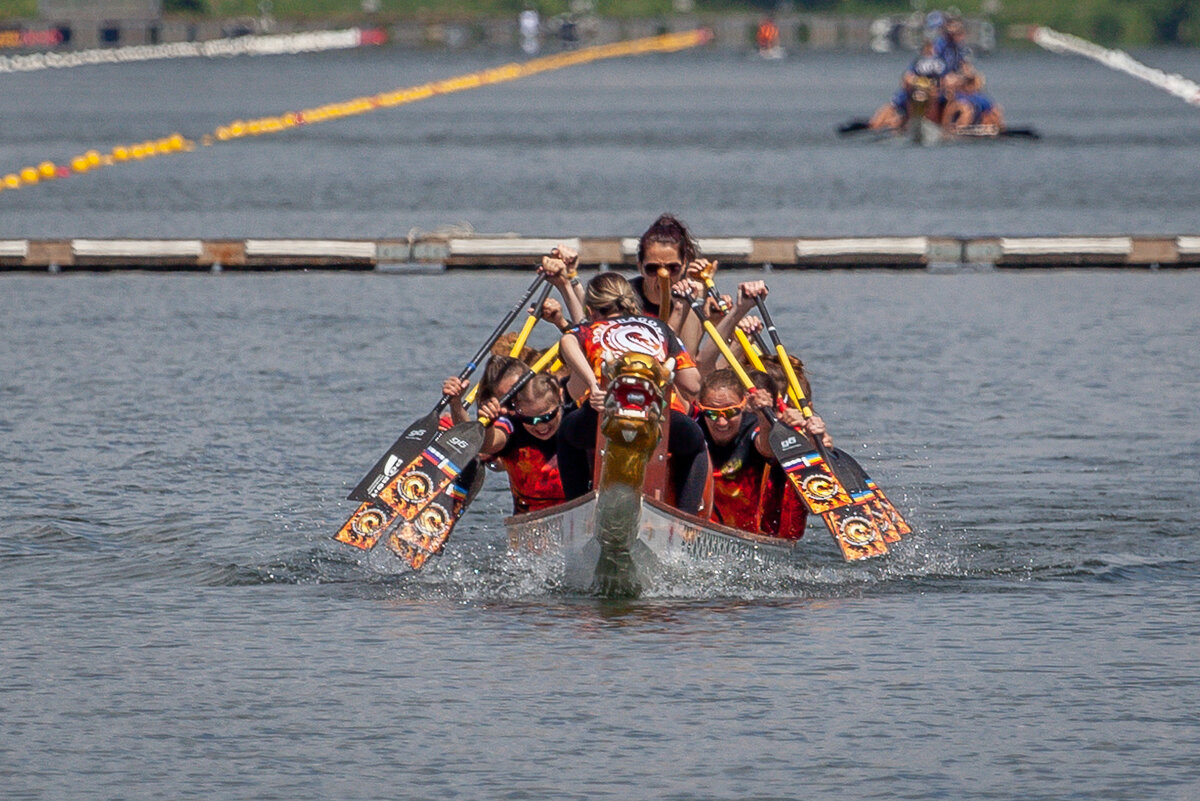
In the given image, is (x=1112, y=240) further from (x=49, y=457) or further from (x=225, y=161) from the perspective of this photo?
(x=225, y=161)

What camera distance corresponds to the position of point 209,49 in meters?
132

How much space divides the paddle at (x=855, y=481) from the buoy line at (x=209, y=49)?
10804 centimetres

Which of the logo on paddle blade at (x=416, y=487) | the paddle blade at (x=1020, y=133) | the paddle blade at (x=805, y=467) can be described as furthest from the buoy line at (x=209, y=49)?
the paddle blade at (x=805, y=467)

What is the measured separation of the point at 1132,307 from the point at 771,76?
284ft

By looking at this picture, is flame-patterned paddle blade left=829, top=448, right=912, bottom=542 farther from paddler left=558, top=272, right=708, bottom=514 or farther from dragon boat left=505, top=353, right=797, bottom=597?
paddler left=558, top=272, right=708, bottom=514

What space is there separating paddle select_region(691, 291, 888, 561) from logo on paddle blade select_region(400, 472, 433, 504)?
1.85 metres

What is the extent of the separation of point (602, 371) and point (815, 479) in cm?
180

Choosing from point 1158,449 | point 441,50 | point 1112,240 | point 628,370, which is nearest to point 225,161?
point 1112,240

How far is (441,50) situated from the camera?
457 ft

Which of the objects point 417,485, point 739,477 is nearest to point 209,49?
point 417,485

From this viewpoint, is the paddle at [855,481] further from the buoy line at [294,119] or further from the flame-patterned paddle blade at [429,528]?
the buoy line at [294,119]

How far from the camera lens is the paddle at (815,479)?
45.5 feet

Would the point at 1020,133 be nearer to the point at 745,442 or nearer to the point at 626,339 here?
the point at 745,442

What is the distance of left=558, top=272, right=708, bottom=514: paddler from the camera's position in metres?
13.0
